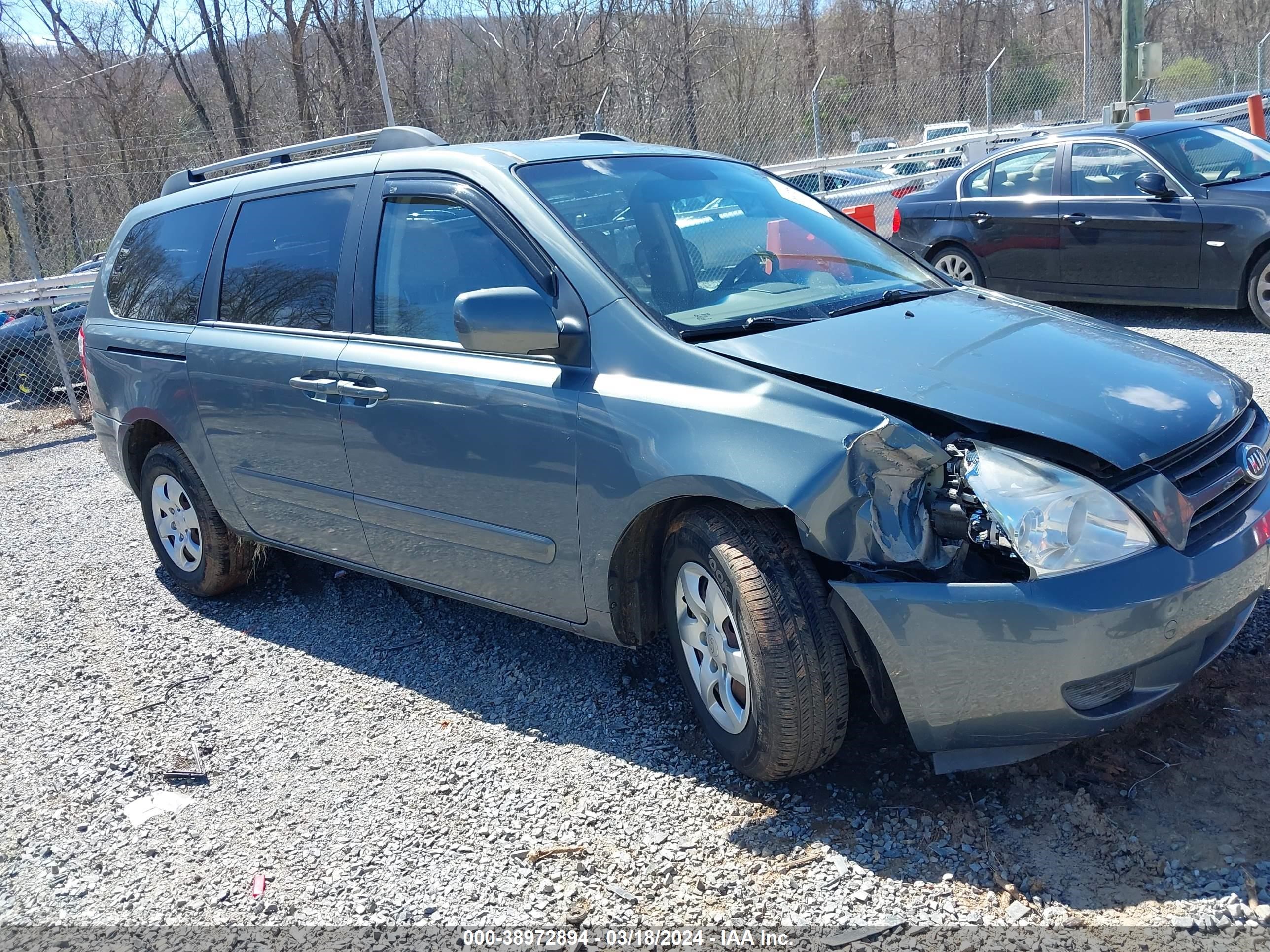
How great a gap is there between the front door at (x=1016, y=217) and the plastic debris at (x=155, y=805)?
7.78 metres

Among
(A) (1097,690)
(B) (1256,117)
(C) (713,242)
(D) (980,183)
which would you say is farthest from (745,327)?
(B) (1256,117)

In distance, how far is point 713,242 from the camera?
148 inches

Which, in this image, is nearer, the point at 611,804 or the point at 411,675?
the point at 611,804

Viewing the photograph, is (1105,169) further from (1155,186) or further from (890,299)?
(890,299)

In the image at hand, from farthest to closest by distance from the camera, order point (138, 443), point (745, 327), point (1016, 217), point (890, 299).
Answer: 1. point (1016, 217)
2. point (138, 443)
3. point (890, 299)
4. point (745, 327)

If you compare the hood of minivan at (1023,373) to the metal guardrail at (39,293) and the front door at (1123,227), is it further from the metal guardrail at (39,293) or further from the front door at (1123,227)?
the metal guardrail at (39,293)

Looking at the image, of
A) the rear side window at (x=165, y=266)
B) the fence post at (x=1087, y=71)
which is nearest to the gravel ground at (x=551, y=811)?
the rear side window at (x=165, y=266)

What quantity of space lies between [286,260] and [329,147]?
113 cm

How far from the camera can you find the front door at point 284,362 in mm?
4043

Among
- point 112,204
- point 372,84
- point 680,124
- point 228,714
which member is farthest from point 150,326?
point 372,84

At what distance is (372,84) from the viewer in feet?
91.2

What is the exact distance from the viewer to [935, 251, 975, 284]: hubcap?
9562mm

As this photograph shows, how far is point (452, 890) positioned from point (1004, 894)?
1.41 m

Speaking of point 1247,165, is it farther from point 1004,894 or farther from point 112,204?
point 112,204
